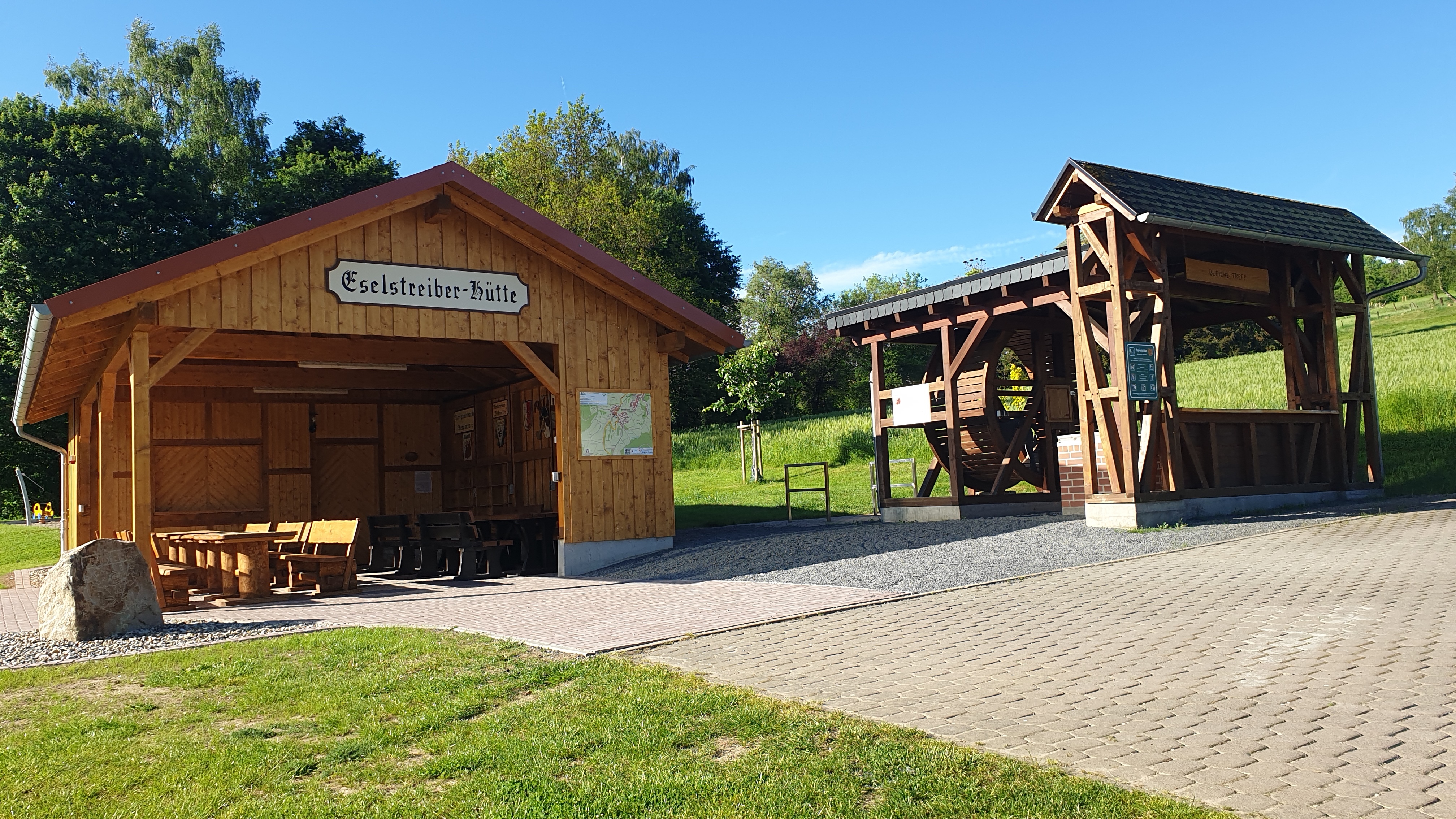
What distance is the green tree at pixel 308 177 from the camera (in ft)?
113

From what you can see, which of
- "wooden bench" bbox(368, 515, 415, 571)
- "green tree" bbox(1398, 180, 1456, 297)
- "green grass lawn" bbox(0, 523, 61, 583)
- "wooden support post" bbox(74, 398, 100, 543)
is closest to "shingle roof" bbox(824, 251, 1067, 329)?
"wooden bench" bbox(368, 515, 415, 571)

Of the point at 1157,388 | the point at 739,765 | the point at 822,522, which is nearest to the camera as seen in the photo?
the point at 739,765

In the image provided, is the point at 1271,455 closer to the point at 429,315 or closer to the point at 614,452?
the point at 614,452

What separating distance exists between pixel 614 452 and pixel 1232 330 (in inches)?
1729

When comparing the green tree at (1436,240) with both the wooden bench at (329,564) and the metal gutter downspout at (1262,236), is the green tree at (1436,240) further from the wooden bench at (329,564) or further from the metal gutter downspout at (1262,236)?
the wooden bench at (329,564)

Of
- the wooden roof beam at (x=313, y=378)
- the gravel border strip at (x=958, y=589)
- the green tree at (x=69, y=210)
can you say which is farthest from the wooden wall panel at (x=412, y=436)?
the gravel border strip at (x=958, y=589)

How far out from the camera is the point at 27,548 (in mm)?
25266

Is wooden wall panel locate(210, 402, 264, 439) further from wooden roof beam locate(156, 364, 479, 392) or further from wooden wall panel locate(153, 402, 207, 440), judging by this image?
wooden roof beam locate(156, 364, 479, 392)

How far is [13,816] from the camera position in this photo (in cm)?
425

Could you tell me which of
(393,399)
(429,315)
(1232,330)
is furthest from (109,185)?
(1232,330)

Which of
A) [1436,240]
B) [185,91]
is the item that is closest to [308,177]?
[185,91]

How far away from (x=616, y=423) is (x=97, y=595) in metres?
7.03

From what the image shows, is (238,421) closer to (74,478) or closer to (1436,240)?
(74,478)

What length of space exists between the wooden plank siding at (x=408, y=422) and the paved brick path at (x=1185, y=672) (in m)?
6.49
